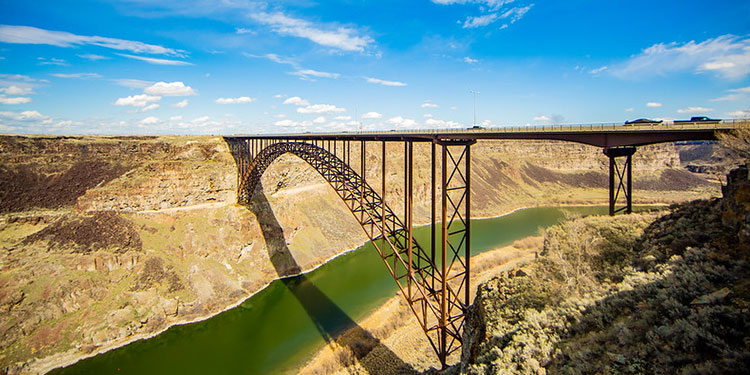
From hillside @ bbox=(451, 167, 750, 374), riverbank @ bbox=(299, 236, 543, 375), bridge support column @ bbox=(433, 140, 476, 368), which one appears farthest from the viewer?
riverbank @ bbox=(299, 236, 543, 375)

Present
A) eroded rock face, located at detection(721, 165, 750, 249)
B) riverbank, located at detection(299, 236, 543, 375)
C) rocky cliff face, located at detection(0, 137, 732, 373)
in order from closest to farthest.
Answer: eroded rock face, located at detection(721, 165, 750, 249) < riverbank, located at detection(299, 236, 543, 375) < rocky cliff face, located at detection(0, 137, 732, 373)

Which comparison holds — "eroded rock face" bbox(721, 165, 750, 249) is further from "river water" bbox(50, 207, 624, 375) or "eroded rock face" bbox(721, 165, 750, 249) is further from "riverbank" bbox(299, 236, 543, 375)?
"river water" bbox(50, 207, 624, 375)

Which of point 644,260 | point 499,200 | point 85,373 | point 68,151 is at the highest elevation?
point 68,151

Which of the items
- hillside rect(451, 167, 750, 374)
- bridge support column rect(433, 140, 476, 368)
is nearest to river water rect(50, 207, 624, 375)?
bridge support column rect(433, 140, 476, 368)

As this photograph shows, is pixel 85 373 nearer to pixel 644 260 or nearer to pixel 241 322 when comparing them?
pixel 241 322

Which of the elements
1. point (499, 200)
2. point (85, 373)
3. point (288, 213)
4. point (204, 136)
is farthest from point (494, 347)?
point (499, 200)

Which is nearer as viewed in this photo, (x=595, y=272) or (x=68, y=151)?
(x=595, y=272)

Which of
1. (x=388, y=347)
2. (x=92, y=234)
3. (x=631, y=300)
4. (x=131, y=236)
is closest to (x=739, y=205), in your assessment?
(x=631, y=300)
